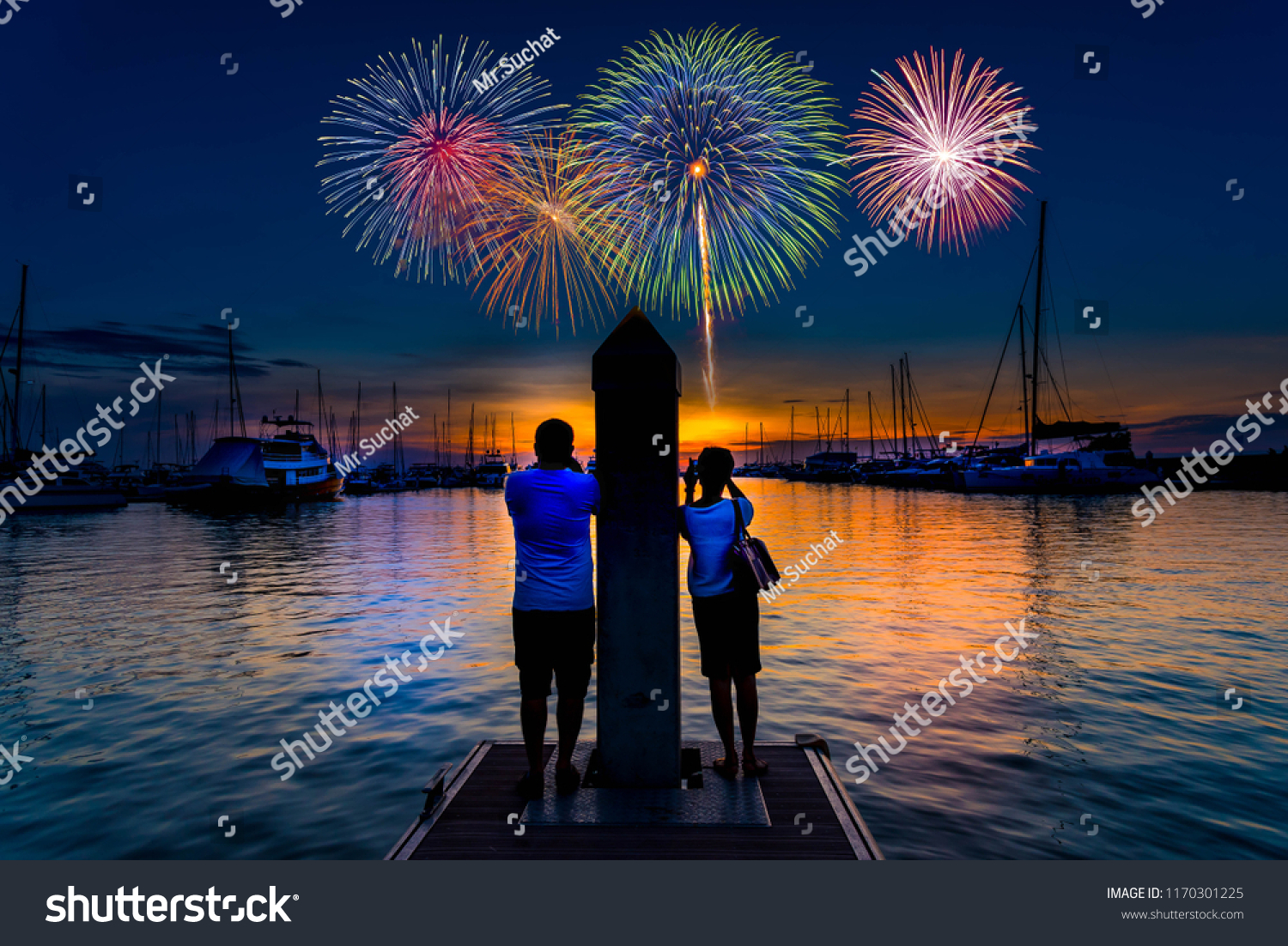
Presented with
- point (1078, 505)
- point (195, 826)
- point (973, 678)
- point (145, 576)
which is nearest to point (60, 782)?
point (195, 826)

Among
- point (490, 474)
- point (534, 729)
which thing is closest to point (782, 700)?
point (534, 729)

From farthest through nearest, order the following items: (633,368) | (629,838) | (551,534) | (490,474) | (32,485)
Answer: (490,474), (32,485), (633,368), (551,534), (629,838)

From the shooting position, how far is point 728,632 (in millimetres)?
4875

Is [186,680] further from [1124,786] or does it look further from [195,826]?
[1124,786]

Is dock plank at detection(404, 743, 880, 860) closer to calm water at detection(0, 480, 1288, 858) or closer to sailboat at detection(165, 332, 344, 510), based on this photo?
calm water at detection(0, 480, 1288, 858)

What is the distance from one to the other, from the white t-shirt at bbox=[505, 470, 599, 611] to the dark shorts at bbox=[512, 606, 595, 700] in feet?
0.23

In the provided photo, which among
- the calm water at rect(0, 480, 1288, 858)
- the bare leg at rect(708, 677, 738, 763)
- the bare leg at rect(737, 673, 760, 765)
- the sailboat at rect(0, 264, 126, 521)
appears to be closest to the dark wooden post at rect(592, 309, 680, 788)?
the bare leg at rect(708, 677, 738, 763)

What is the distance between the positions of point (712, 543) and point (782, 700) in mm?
4794

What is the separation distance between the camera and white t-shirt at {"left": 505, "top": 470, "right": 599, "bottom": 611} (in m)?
4.50

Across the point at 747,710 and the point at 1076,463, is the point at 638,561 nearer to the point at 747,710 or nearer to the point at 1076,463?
the point at 747,710

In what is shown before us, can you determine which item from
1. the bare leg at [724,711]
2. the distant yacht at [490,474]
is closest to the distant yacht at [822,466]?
the distant yacht at [490,474]

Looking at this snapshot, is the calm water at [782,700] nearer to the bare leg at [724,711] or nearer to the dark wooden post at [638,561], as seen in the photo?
the bare leg at [724,711]

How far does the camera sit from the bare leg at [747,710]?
4953 millimetres

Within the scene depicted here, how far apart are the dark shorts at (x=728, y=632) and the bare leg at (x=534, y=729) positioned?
45.1 inches
